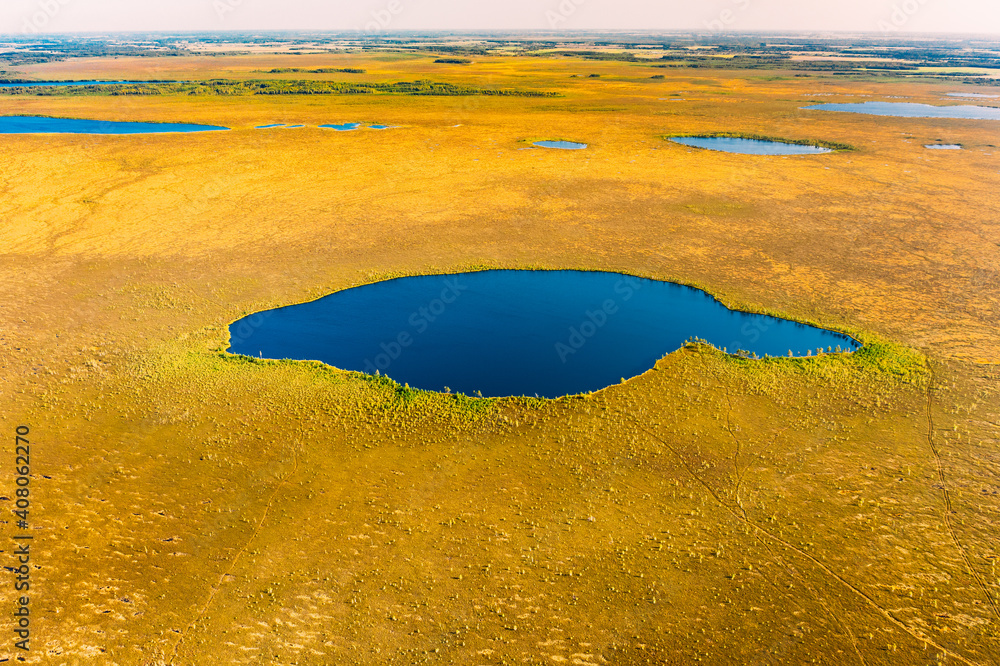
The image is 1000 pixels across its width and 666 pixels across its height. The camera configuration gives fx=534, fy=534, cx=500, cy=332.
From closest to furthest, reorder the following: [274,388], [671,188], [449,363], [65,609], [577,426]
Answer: [65,609], [577,426], [274,388], [449,363], [671,188]

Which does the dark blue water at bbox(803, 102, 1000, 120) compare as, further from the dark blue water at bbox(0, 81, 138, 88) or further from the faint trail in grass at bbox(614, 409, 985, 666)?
the dark blue water at bbox(0, 81, 138, 88)

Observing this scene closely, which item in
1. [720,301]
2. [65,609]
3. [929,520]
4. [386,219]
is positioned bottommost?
[65,609]

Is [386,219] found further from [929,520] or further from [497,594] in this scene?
[929,520]

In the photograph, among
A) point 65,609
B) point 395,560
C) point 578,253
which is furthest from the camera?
point 578,253

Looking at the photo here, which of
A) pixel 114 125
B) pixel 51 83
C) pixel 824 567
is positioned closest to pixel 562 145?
pixel 824 567

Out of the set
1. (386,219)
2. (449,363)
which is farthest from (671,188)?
(449,363)

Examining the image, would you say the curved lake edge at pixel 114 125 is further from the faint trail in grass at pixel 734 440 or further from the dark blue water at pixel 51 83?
the faint trail in grass at pixel 734 440

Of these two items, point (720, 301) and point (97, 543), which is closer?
point (97, 543)

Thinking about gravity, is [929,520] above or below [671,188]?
below
